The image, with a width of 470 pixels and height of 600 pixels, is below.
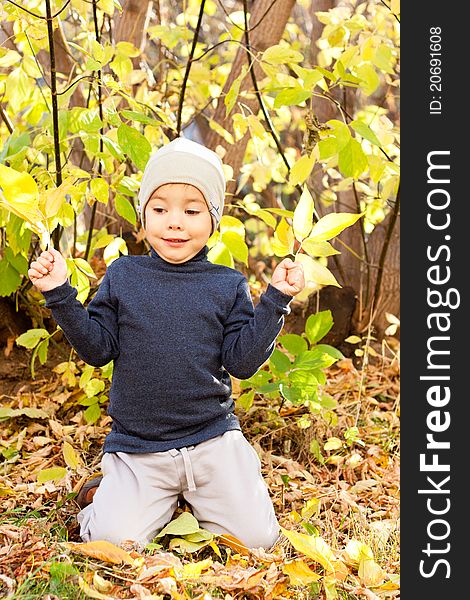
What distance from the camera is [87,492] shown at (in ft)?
7.48

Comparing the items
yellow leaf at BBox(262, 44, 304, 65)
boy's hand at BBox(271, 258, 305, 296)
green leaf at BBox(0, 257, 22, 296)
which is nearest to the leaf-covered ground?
green leaf at BBox(0, 257, 22, 296)

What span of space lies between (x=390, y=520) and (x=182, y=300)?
0.85 meters

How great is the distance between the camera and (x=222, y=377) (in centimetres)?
→ 225

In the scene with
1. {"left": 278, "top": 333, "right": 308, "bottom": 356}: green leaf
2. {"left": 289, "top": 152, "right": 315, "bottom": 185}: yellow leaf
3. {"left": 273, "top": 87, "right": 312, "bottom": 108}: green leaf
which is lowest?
{"left": 278, "top": 333, "right": 308, "bottom": 356}: green leaf

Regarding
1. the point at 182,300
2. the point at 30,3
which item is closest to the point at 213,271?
the point at 182,300

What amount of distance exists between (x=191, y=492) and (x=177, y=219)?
73 centimetres

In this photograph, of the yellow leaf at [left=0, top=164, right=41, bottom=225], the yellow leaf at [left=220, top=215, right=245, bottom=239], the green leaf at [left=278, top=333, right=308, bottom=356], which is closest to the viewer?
the yellow leaf at [left=0, top=164, right=41, bottom=225]

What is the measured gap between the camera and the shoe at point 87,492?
7.47ft

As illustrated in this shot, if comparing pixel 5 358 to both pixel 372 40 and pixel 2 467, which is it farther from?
pixel 372 40

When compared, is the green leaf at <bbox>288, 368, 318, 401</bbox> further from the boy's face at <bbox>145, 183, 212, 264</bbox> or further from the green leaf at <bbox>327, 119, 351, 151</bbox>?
the green leaf at <bbox>327, 119, 351, 151</bbox>

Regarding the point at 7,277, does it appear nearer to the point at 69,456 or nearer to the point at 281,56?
the point at 69,456

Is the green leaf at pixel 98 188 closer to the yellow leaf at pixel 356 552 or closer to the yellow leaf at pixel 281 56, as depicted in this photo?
the yellow leaf at pixel 281 56

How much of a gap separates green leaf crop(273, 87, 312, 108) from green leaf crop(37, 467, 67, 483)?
47.4 inches

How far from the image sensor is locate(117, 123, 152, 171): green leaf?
2299 mm
